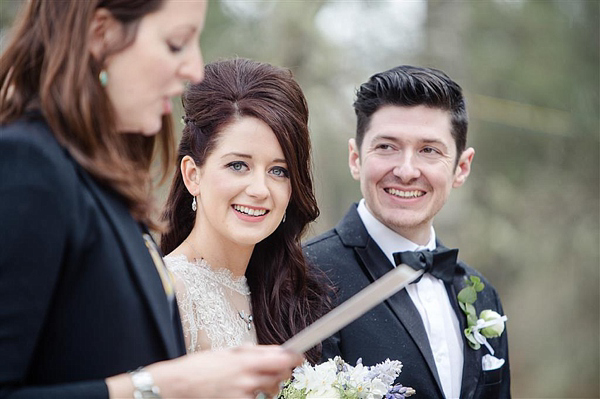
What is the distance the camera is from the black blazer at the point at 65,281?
160cm

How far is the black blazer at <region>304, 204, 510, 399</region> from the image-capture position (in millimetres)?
3643

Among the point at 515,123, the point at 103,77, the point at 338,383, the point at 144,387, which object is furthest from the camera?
the point at 515,123

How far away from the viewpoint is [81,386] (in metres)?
1.65

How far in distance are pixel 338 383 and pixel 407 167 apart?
1399 millimetres

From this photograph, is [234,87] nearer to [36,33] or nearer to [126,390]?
[36,33]

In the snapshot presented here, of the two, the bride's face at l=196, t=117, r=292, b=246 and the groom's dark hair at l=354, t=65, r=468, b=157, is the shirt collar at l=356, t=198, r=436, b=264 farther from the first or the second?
the bride's face at l=196, t=117, r=292, b=246

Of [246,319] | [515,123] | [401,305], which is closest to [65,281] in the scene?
[246,319]

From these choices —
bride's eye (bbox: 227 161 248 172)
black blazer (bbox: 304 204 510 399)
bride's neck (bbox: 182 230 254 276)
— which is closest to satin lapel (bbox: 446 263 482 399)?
black blazer (bbox: 304 204 510 399)

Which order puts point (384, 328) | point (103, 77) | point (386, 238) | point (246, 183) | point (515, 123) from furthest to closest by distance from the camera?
point (515, 123), point (386, 238), point (384, 328), point (246, 183), point (103, 77)

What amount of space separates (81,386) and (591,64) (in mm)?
8812

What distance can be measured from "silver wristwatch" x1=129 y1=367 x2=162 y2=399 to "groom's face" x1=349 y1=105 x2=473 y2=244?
247cm

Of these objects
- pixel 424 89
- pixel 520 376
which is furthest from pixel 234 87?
pixel 520 376

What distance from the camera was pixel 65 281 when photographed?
A: 1691 mm

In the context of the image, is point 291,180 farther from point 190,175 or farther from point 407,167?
point 407,167
